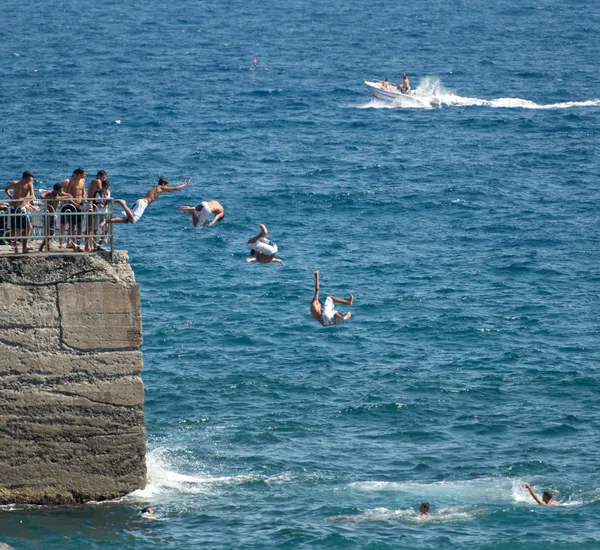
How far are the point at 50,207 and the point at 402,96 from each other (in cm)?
6300

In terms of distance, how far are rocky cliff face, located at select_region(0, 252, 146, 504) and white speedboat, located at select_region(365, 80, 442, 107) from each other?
62.8 m

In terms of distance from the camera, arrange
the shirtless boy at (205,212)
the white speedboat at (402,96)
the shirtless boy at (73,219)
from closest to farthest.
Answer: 1. the shirtless boy at (73,219)
2. the shirtless boy at (205,212)
3. the white speedboat at (402,96)

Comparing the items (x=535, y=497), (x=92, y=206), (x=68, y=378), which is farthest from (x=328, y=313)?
(x=535, y=497)

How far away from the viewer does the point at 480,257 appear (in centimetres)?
4931

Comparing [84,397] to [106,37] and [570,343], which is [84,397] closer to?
[570,343]

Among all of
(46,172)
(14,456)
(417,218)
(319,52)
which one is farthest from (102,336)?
(319,52)

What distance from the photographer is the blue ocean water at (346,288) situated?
87.9ft

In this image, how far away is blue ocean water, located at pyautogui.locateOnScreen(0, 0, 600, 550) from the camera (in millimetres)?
26781

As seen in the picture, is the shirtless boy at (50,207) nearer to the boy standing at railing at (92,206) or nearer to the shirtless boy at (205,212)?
the boy standing at railing at (92,206)

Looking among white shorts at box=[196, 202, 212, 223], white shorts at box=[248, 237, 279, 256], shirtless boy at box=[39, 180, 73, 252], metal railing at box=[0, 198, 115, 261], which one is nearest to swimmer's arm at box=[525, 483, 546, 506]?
white shorts at box=[248, 237, 279, 256]

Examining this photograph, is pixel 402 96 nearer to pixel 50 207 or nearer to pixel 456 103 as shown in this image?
pixel 456 103

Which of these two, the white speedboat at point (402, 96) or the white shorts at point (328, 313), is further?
the white speedboat at point (402, 96)

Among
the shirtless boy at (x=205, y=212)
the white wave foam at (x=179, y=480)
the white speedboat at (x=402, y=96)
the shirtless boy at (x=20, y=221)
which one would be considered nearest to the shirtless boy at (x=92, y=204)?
the shirtless boy at (x=20, y=221)

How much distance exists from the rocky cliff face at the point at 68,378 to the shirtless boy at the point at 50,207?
67 centimetres
